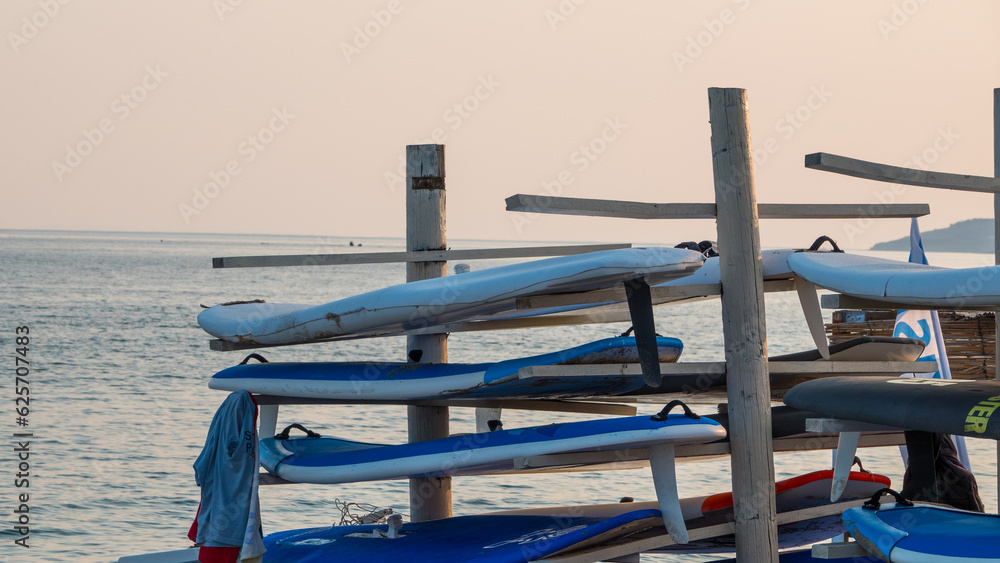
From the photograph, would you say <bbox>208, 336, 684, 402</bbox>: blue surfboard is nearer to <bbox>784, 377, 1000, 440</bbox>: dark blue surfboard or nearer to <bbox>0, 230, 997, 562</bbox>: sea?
<bbox>784, 377, 1000, 440</bbox>: dark blue surfboard

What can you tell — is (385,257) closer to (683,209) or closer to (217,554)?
(217,554)

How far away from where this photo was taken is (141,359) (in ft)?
99.7

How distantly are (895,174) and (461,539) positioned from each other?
9.91 ft

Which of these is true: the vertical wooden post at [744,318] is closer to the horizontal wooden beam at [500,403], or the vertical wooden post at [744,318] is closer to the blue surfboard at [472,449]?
the blue surfboard at [472,449]

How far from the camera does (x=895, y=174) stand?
177 inches

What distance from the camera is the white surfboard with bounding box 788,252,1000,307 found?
3.82 metres

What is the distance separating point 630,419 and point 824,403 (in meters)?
0.93

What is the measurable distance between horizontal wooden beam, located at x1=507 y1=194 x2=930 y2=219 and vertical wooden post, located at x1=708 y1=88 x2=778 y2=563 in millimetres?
179

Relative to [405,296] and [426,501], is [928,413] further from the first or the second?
[426,501]

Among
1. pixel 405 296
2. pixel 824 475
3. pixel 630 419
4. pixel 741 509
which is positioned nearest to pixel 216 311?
pixel 405 296

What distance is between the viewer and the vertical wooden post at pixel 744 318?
5.15 metres

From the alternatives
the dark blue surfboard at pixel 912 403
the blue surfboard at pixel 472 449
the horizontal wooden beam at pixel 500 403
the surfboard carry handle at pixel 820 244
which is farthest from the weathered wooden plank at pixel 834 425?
the horizontal wooden beam at pixel 500 403

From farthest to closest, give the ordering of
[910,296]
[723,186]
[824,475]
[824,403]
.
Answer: [824,475] < [723,186] < [824,403] < [910,296]

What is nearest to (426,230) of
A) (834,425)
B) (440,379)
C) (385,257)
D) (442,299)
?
(385,257)
